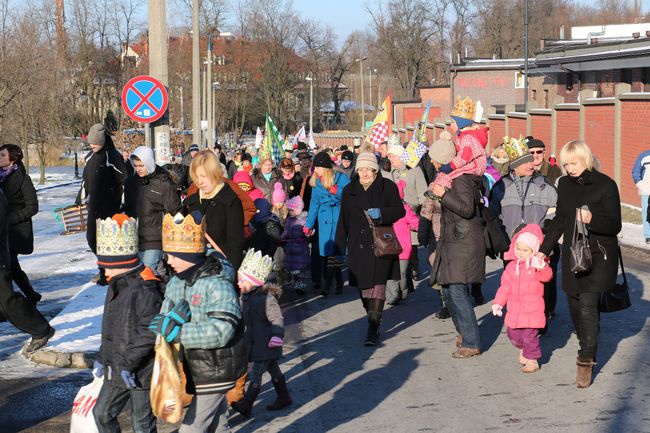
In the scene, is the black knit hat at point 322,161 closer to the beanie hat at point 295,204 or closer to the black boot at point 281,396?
the beanie hat at point 295,204

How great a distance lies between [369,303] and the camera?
9875 mm

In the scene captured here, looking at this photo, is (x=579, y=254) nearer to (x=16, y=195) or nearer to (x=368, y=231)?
(x=368, y=231)

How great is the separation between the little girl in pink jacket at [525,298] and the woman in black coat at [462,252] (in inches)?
17.0

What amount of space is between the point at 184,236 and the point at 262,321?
2039 mm

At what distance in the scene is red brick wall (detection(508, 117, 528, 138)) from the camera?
3806 cm

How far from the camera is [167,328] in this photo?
522 cm

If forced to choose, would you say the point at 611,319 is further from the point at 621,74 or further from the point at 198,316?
the point at 621,74

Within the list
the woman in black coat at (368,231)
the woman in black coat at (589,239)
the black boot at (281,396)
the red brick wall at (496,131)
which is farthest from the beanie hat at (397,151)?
the red brick wall at (496,131)

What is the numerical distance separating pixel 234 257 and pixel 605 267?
10.0 feet

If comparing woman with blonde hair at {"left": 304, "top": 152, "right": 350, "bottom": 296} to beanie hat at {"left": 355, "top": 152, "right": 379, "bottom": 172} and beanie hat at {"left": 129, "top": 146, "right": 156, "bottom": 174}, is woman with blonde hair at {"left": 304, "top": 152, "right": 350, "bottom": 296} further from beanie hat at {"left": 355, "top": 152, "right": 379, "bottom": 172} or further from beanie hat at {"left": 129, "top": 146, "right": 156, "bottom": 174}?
beanie hat at {"left": 129, "top": 146, "right": 156, "bottom": 174}

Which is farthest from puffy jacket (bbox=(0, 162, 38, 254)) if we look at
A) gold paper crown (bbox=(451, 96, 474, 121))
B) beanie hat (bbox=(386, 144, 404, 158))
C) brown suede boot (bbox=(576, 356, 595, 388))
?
gold paper crown (bbox=(451, 96, 474, 121))

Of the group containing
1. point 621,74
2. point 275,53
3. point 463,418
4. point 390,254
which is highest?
point 275,53

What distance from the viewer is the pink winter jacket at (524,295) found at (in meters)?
8.47

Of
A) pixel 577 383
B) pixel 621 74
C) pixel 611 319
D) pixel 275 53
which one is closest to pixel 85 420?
pixel 577 383
